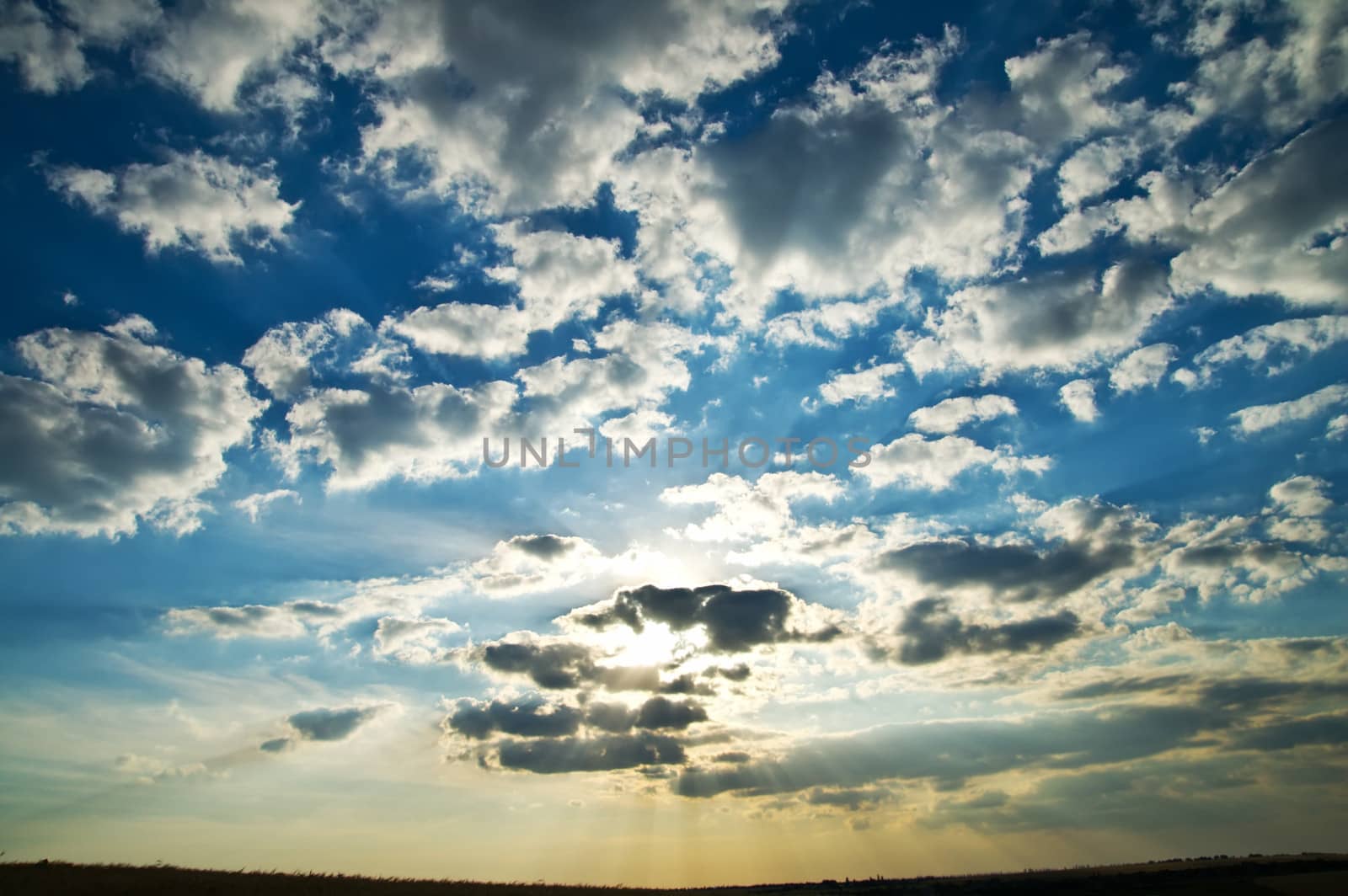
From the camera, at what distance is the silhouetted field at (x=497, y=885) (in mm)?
51625

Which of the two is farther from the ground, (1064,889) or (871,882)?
(1064,889)

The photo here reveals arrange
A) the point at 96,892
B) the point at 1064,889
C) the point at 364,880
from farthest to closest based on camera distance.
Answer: the point at 1064,889, the point at 364,880, the point at 96,892

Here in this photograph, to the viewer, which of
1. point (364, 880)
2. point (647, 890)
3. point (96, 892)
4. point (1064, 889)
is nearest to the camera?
point (96, 892)

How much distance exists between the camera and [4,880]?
162 feet

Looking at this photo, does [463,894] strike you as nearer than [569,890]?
Yes

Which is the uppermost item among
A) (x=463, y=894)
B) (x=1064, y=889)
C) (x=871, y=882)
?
(x=463, y=894)

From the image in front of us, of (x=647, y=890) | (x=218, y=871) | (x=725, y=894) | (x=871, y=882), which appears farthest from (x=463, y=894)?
(x=871, y=882)

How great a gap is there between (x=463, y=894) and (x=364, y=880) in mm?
10663

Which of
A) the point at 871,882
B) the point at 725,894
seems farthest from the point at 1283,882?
the point at 725,894

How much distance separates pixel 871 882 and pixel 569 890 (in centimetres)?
8444

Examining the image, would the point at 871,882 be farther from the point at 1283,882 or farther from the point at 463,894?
the point at 463,894

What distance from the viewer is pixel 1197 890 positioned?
97.6 meters

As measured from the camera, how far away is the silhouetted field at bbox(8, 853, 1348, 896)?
2032 inches

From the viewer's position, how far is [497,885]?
3317 inches
